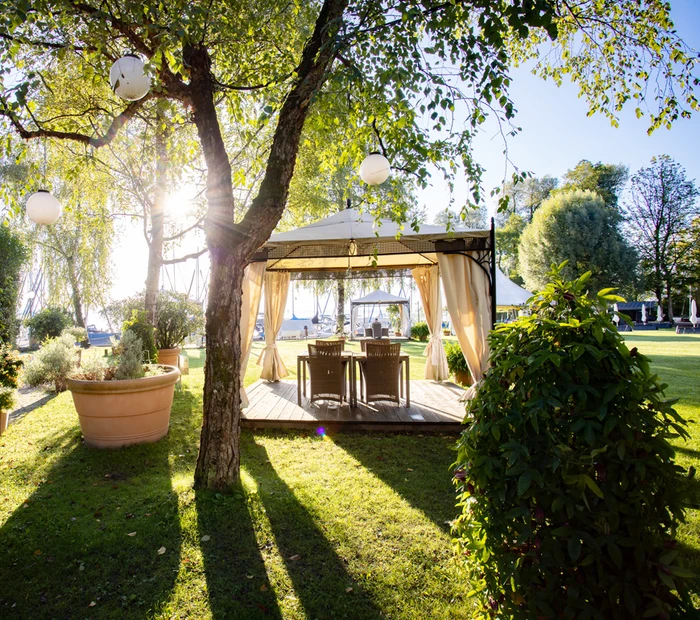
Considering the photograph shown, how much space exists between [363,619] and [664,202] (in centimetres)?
4179

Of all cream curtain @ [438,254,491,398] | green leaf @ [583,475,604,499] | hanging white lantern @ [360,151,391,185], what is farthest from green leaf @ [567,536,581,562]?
cream curtain @ [438,254,491,398]

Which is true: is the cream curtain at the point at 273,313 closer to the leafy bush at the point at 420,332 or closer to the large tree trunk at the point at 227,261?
the large tree trunk at the point at 227,261

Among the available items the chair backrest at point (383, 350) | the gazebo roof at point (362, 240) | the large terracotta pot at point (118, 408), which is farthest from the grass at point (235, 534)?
the gazebo roof at point (362, 240)

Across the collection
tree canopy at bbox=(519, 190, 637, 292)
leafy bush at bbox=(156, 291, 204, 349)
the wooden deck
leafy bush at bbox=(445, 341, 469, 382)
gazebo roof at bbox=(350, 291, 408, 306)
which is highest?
tree canopy at bbox=(519, 190, 637, 292)

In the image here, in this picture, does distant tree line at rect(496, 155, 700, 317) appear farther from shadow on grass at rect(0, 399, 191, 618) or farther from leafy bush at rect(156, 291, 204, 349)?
shadow on grass at rect(0, 399, 191, 618)

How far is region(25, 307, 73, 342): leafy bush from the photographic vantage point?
13211 mm

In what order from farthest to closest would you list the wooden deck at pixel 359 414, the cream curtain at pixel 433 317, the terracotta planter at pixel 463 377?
the cream curtain at pixel 433 317 < the terracotta planter at pixel 463 377 < the wooden deck at pixel 359 414

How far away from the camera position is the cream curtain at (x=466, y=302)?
18.5 feet

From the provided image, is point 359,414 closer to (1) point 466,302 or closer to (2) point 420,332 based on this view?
(1) point 466,302

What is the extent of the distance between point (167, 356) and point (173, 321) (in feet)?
3.15

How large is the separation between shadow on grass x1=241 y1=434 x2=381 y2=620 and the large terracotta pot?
5.69 feet

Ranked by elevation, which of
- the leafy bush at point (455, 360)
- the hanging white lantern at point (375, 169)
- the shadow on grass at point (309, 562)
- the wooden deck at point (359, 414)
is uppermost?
the hanging white lantern at point (375, 169)

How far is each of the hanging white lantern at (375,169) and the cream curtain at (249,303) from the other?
8.94ft

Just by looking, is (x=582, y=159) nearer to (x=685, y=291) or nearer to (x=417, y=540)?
(x=685, y=291)
